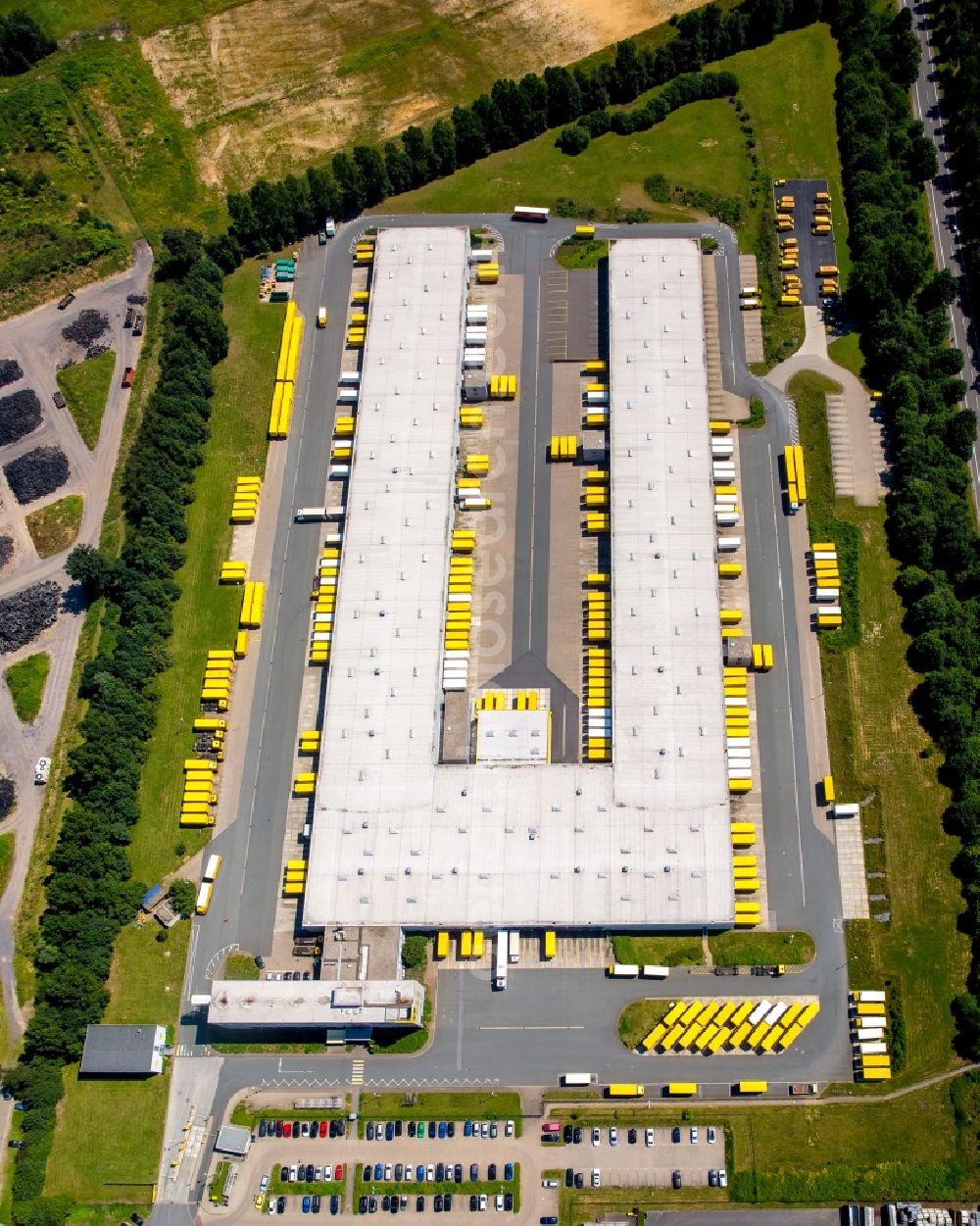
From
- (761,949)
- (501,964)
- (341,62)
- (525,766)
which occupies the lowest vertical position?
(501,964)

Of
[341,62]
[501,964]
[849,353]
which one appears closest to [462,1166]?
[501,964]

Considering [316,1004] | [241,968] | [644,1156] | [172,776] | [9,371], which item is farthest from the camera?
[9,371]

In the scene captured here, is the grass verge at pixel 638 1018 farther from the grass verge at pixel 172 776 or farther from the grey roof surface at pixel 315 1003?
the grass verge at pixel 172 776

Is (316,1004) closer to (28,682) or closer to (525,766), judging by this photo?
(525,766)

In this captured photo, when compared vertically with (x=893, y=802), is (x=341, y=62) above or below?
above

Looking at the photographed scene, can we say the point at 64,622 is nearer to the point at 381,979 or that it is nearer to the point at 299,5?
the point at 381,979

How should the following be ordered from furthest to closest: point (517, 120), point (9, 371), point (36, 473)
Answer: point (517, 120) → point (9, 371) → point (36, 473)

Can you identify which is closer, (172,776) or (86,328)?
(172,776)

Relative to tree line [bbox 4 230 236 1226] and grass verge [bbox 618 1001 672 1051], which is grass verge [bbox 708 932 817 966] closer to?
grass verge [bbox 618 1001 672 1051]
